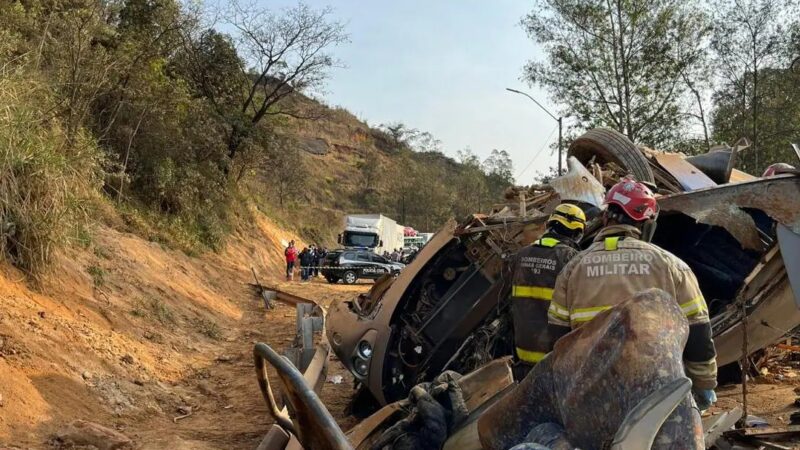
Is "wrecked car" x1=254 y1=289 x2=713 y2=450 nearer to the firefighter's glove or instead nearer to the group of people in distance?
the firefighter's glove

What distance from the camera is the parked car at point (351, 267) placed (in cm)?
2534

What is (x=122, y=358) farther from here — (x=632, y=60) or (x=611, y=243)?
(x=632, y=60)

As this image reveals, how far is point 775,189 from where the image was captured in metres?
4.23

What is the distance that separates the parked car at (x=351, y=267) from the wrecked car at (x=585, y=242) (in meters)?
18.8

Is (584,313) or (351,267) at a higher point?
(584,313)

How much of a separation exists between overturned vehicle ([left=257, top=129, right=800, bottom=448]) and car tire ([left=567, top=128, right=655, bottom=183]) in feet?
0.04

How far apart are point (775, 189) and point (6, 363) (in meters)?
5.92

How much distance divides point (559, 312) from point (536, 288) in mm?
896

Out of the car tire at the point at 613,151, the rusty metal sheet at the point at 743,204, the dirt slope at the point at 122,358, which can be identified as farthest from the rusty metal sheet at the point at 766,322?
the dirt slope at the point at 122,358

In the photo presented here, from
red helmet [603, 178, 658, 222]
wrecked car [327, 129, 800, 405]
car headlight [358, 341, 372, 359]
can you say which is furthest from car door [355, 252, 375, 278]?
red helmet [603, 178, 658, 222]

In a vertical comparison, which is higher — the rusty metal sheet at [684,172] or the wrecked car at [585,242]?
the rusty metal sheet at [684,172]

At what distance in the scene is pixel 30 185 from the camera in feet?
22.2

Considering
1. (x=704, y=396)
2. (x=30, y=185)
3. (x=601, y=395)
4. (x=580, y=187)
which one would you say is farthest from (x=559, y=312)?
(x=30, y=185)

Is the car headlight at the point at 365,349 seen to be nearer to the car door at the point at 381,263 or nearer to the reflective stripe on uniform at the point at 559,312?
the reflective stripe on uniform at the point at 559,312
